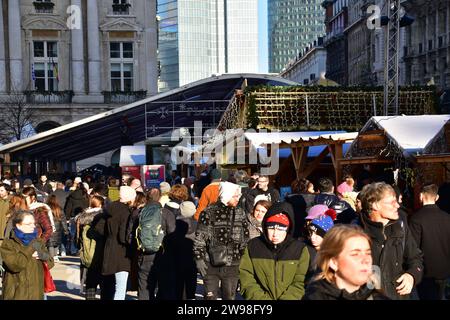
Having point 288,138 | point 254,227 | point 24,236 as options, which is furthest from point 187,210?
point 288,138

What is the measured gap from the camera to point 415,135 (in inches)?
625

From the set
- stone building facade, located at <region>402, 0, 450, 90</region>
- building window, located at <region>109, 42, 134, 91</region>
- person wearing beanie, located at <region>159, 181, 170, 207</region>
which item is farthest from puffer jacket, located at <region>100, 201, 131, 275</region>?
stone building facade, located at <region>402, 0, 450, 90</region>

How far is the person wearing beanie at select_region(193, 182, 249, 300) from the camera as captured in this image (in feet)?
28.6

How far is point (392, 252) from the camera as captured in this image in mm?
6551

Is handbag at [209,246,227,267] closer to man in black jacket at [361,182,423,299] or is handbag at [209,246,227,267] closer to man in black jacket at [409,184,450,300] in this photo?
man in black jacket at [409,184,450,300]

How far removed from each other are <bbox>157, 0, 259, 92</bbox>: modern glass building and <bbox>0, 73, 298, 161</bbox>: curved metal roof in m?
137

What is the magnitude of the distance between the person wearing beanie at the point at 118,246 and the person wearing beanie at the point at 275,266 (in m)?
4.37

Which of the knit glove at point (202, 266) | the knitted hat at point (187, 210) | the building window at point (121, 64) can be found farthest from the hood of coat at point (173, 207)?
the building window at point (121, 64)

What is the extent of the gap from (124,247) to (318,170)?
1398 cm

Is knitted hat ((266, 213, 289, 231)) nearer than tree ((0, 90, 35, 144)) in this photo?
Yes

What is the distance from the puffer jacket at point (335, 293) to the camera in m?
4.37

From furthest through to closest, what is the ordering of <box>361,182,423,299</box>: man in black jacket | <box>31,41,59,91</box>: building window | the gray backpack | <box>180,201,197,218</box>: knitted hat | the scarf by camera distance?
<box>31,41,59,91</box>: building window
<box>180,201,197,218</box>: knitted hat
the gray backpack
the scarf
<box>361,182,423,299</box>: man in black jacket

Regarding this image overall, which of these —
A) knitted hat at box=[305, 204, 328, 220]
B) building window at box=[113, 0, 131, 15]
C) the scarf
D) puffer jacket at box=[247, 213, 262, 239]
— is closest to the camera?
knitted hat at box=[305, 204, 328, 220]
